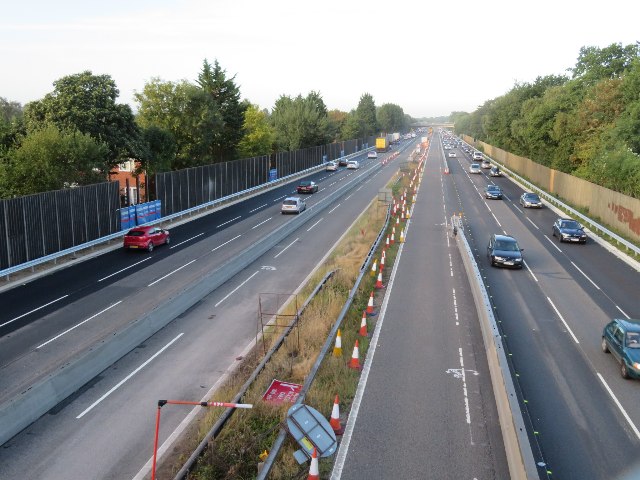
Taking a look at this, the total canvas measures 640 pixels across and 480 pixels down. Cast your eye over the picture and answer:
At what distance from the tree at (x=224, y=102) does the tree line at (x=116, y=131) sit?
0.39 ft

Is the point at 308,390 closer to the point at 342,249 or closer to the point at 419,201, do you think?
the point at 342,249

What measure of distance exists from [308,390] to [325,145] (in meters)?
87.4

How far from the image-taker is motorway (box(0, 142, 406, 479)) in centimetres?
1334

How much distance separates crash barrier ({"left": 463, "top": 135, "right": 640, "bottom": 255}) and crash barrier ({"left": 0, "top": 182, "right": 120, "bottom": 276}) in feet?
102

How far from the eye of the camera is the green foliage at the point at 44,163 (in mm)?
34281

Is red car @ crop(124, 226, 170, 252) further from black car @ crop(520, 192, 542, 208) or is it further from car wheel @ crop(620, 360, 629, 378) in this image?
black car @ crop(520, 192, 542, 208)

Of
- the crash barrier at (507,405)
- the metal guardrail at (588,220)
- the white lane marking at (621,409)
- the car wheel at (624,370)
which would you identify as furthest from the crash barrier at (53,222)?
the metal guardrail at (588,220)

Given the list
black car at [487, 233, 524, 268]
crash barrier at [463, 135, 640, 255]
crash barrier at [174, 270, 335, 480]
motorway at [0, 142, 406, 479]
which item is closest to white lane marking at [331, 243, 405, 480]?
crash barrier at [174, 270, 335, 480]

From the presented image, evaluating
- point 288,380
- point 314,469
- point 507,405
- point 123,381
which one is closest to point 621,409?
point 507,405

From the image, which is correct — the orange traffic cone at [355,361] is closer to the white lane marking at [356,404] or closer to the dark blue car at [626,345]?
the white lane marking at [356,404]

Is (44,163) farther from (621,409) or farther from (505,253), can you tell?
(621,409)

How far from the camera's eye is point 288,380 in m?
16.1

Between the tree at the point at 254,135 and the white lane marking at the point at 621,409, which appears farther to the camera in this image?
the tree at the point at 254,135

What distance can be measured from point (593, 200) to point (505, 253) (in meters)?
22.1
